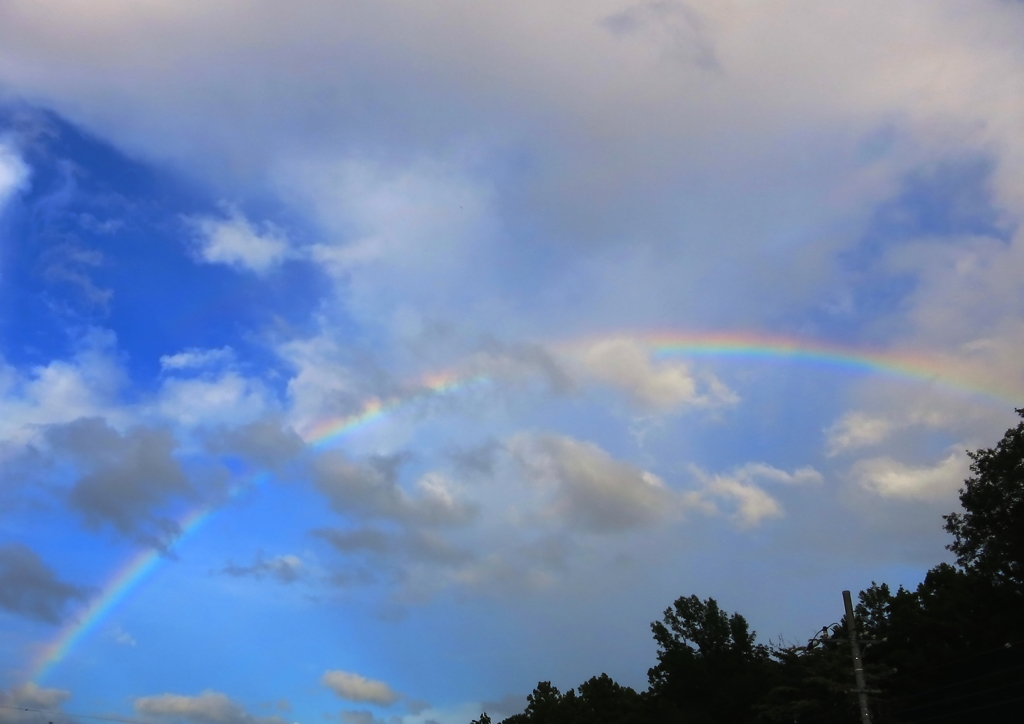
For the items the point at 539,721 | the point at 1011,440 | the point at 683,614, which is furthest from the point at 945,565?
the point at 539,721

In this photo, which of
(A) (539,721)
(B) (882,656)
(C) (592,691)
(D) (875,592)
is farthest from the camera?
(A) (539,721)

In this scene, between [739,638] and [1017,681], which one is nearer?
[1017,681]

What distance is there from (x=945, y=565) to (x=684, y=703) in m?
28.5

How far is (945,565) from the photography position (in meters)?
68.4

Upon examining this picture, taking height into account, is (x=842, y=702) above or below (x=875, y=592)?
below

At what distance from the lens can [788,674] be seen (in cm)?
6881

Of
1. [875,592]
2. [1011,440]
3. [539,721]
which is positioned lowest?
[539,721]

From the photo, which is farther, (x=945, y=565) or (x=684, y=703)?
(x=684, y=703)

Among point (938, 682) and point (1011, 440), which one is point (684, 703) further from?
point (1011, 440)

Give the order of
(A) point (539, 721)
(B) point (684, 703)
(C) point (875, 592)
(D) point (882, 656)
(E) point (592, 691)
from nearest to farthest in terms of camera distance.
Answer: (D) point (882, 656) < (C) point (875, 592) < (B) point (684, 703) < (E) point (592, 691) < (A) point (539, 721)

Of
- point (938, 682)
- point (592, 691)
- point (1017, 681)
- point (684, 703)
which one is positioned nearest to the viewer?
point (1017, 681)

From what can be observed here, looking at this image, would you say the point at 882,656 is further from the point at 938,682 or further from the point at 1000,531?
the point at 1000,531

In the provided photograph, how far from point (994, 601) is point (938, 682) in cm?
644

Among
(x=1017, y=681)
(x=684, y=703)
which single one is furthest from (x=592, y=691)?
(x=1017, y=681)
